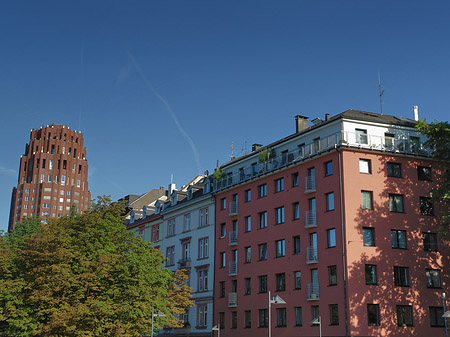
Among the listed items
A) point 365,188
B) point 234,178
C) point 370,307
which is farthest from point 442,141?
point 234,178

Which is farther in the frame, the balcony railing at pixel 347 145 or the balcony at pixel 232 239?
the balcony at pixel 232 239

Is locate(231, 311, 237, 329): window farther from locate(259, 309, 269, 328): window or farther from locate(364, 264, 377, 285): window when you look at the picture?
locate(364, 264, 377, 285): window

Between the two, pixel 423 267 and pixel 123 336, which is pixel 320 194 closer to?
pixel 423 267

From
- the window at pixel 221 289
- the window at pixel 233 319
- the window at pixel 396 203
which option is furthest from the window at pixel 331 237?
the window at pixel 221 289

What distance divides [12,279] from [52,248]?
23.7ft

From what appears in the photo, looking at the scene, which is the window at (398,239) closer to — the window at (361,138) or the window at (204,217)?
the window at (361,138)

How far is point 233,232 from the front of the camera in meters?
62.1

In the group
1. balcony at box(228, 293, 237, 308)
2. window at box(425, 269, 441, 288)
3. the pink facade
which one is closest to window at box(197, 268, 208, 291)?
balcony at box(228, 293, 237, 308)

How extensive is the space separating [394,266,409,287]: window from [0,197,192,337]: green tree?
1830cm

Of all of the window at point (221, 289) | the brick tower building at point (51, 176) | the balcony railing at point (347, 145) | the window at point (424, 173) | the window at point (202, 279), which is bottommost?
the window at point (221, 289)

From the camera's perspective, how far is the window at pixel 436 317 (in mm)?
48969

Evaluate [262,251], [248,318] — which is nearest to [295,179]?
[262,251]

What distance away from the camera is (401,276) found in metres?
49.2

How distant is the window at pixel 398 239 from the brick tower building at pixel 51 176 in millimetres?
127190
